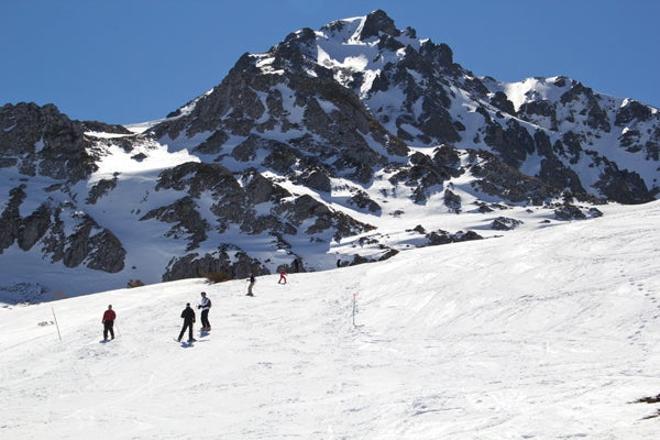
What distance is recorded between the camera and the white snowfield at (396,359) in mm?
13258

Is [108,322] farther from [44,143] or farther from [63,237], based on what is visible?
[44,143]

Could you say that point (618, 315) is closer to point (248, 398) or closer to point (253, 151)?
point (248, 398)

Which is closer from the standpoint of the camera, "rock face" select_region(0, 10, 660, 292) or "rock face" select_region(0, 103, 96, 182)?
"rock face" select_region(0, 10, 660, 292)

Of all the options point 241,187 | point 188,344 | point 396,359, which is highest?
point 241,187

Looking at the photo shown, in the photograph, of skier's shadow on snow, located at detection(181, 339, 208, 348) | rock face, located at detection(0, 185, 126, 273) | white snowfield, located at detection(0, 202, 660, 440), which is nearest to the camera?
white snowfield, located at detection(0, 202, 660, 440)

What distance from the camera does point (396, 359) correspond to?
19.4m

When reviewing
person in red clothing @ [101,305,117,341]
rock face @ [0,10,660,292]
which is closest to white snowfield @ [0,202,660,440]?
person in red clothing @ [101,305,117,341]

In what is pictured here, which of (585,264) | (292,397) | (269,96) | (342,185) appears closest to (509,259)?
(585,264)

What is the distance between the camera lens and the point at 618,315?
19312mm

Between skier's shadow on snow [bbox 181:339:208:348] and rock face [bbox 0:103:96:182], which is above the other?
rock face [bbox 0:103:96:182]

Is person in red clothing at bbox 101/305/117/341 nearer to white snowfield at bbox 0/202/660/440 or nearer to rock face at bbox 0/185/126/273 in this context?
white snowfield at bbox 0/202/660/440

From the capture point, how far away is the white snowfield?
1326 centimetres

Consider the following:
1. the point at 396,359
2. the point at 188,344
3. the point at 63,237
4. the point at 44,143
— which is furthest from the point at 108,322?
the point at 44,143

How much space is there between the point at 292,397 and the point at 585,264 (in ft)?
46.7
